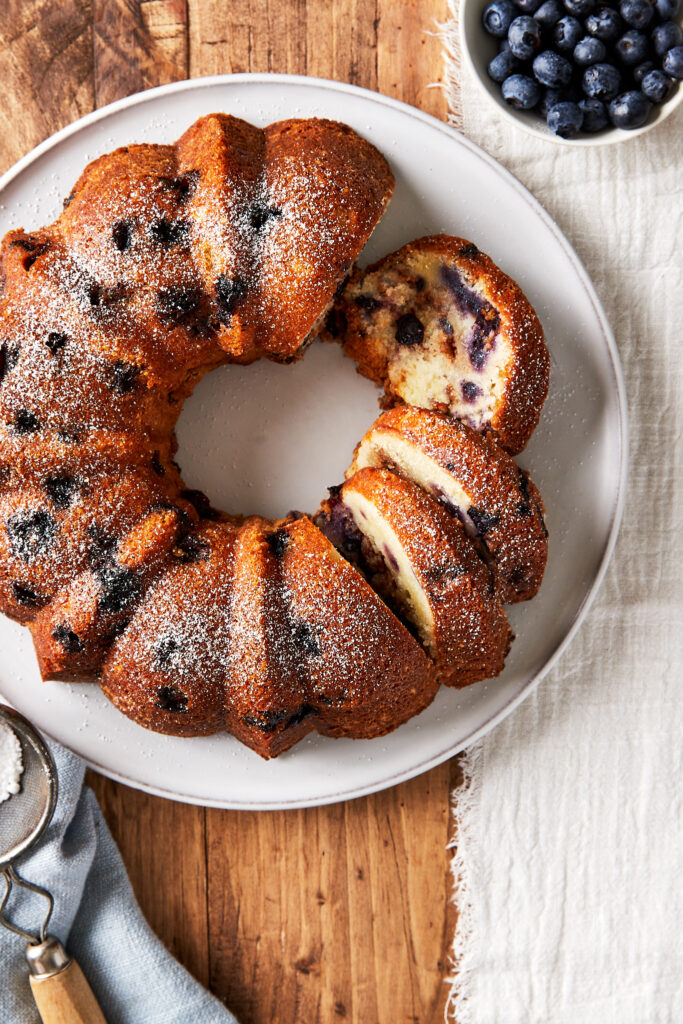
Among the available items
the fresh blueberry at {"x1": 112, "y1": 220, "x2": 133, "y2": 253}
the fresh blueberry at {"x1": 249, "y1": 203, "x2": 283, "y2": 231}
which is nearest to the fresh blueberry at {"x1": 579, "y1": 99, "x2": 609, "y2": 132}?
the fresh blueberry at {"x1": 249, "y1": 203, "x2": 283, "y2": 231}

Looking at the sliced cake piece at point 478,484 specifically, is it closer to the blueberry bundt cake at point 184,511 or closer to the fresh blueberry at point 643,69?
the blueberry bundt cake at point 184,511

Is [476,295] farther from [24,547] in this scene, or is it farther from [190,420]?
[24,547]

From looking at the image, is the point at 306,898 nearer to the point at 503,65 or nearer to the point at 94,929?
the point at 94,929

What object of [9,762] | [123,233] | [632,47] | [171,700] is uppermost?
[632,47]

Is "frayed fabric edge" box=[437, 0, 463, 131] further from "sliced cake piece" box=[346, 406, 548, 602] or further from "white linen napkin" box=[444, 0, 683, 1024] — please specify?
"white linen napkin" box=[444, 0, 683, 1024]

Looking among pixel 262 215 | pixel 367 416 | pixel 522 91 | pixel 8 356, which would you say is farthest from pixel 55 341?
pixel 522 91

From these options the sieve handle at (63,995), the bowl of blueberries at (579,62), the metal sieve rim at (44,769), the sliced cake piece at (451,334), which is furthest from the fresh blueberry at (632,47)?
the sieve handle at (63,995)
